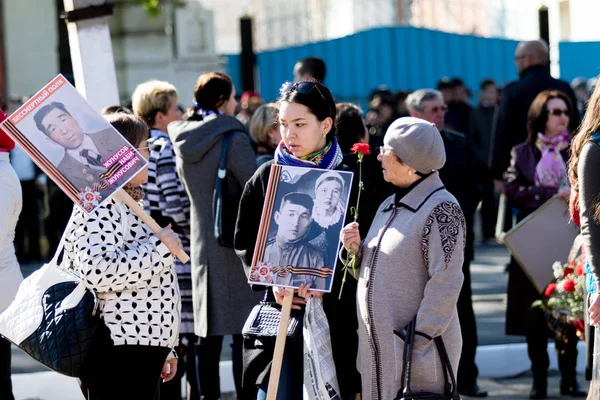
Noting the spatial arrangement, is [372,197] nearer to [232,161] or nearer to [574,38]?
[232,161]

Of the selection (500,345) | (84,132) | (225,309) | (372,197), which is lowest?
(500,345)

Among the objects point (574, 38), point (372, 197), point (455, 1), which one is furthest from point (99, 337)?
point (574, 38)

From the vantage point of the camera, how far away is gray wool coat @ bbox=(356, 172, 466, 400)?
4.46 m

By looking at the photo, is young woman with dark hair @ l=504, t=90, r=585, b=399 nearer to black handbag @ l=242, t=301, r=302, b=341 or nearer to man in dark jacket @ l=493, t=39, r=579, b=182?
man in dark jacket @ l=493, t=39, r=579, b=182

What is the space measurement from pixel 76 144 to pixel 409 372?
1.66 metres

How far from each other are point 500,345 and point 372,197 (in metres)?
3.67

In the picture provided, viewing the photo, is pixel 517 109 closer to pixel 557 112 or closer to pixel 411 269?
pixel 557 112

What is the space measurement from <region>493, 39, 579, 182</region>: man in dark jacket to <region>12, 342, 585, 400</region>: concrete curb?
4.07 feet

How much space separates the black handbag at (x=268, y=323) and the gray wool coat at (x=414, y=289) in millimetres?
301

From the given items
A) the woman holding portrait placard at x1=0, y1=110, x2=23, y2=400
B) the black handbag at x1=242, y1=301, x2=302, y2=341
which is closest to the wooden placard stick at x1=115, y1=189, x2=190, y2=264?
the black handbag at x1=242, y1=301, x2=302, y2=341

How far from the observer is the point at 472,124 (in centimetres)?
1527

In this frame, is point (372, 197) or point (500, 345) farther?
point (500, 345)

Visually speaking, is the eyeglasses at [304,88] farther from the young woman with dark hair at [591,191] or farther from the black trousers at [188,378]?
the black trousers at [188,378]

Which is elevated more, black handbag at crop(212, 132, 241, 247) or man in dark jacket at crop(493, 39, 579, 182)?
man in dark jacket at crop(493, 39, 579, 182)
